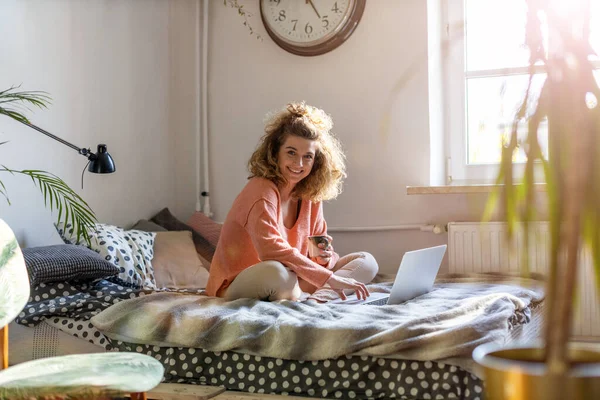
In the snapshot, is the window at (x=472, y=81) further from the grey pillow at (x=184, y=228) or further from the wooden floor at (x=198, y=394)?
the wooden floor at (x=198, y=394)

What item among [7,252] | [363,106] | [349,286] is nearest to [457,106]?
[363,106]

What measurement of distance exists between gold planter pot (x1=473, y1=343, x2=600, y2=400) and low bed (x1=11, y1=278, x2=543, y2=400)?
0.80 metres

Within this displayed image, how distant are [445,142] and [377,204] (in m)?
0.45

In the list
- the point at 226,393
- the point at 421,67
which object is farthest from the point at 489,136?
the point at 226,393

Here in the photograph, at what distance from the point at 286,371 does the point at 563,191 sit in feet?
3.98

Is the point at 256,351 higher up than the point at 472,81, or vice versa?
the point at 472,81

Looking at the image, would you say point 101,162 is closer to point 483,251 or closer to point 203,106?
point 203,106

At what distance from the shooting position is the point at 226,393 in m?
2.00

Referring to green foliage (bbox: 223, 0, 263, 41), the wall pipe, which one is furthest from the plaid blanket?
green foliage (bbox: 223, 0, 263, 41)

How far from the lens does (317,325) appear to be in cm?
196

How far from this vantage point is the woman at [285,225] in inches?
95.7

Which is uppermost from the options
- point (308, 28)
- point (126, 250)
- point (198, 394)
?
point (308, 28)

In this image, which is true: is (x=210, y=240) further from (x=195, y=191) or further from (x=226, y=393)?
(x=226, y=393)

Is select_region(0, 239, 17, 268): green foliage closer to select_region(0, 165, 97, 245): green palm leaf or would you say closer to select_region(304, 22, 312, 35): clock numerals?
select_region(0, 165, 97, 245): green palm leaf
